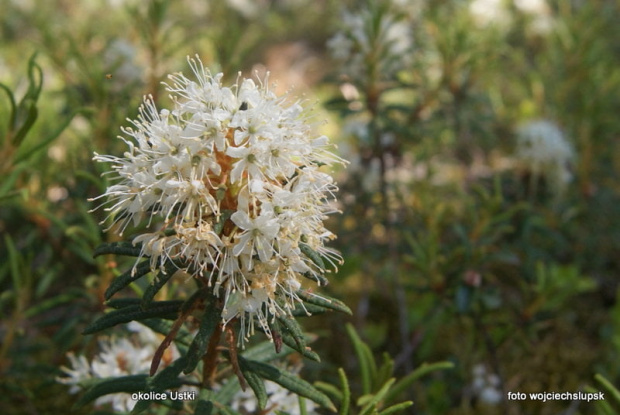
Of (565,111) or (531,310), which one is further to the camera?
(565,111)

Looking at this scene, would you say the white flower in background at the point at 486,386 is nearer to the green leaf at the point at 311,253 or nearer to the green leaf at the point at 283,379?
the green leaf at the point at 283,379

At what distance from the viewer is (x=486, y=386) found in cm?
310

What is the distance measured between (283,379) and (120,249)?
2.01 ft

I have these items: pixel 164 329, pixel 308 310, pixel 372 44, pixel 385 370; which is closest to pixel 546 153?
pixel 372 44

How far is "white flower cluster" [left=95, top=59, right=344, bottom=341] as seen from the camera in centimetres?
139

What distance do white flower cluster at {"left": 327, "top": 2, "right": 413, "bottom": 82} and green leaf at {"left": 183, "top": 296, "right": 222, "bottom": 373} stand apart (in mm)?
1785

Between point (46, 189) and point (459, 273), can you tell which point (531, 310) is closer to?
point (459, 273)

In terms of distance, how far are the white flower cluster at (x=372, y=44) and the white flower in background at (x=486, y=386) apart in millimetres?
1774

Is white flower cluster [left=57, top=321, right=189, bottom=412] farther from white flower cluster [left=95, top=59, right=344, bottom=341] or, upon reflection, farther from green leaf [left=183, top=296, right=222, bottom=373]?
white flower cluster [left=95, top=59, right=344, bottom=341]

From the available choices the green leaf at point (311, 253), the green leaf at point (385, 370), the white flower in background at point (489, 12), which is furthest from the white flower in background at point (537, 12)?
the green leaf at point (311, 253)

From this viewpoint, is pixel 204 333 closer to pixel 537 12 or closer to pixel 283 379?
pixel 283 379

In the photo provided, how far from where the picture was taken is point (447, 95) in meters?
4.00

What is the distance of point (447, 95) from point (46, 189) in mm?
2763

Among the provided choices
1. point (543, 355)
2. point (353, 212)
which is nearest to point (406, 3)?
point (353, 212)
